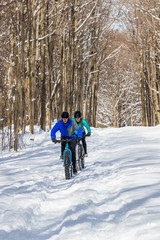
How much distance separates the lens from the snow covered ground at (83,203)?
383 cm

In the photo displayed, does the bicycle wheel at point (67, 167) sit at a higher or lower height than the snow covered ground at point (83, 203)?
higher

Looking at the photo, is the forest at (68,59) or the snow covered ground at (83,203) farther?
the forest at (68,59)

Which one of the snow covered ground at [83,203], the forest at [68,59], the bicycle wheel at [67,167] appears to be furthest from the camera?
the forest at [68,59]

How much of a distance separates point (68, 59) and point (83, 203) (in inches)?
640

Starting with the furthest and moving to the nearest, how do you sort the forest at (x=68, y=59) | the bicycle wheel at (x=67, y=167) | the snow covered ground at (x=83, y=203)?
1. the forest at (x=68, y=59)
2. the bicycle wheel at (x=67, y=167)
3. the snow covered ground at (x=83, y=203)

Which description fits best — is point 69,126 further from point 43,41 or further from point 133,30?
point 133,30

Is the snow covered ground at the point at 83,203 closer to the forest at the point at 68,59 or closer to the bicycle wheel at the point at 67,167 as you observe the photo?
the bicycle wheel at the point at 67,167

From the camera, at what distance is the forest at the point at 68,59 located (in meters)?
14.8

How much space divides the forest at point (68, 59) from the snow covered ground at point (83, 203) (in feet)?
16.8

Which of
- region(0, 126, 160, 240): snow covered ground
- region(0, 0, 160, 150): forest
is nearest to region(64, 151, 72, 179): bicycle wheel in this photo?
region(0, 126, 160, 240): snow covered ground

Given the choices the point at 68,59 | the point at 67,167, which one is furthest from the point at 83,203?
the point at 68,59

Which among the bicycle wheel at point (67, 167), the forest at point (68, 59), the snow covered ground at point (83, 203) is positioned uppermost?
the forest at point (68, 59)

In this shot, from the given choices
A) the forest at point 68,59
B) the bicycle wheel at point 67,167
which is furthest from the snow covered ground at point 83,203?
the forest at point 68,59

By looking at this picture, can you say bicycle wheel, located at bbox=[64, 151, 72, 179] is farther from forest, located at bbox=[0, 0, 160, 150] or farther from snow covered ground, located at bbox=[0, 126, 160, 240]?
forest, located at bbox=[0, 0, 160, 150]
